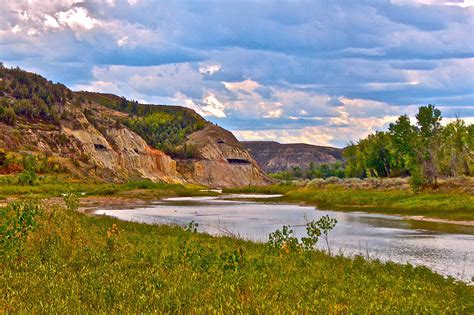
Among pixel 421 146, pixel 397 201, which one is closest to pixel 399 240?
pixel 397 201

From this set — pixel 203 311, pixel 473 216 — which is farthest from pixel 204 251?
pixel 473 216

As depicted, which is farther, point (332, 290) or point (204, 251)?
point (204, 251)

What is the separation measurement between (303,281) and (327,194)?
69296 millimetres

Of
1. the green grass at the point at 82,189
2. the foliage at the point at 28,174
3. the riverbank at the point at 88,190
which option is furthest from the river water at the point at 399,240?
the foliage at the point at 28,174

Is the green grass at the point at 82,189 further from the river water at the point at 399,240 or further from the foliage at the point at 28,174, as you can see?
the river water at the point at 399,240

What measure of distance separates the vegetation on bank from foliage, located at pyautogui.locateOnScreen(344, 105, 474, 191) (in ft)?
34.7

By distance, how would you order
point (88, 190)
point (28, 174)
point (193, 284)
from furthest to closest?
point (88, 190) → point (28, 174) → point (193, 284)

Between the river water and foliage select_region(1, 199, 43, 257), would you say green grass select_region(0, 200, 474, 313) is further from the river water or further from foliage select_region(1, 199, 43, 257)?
the river water

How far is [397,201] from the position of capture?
6359cm

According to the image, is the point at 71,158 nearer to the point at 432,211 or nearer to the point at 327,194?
the point at 327,194

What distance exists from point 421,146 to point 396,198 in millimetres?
28116

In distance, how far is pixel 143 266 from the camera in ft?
Result: 43.7

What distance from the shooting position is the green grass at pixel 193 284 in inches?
332

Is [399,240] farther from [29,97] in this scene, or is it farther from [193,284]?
[29,97]
